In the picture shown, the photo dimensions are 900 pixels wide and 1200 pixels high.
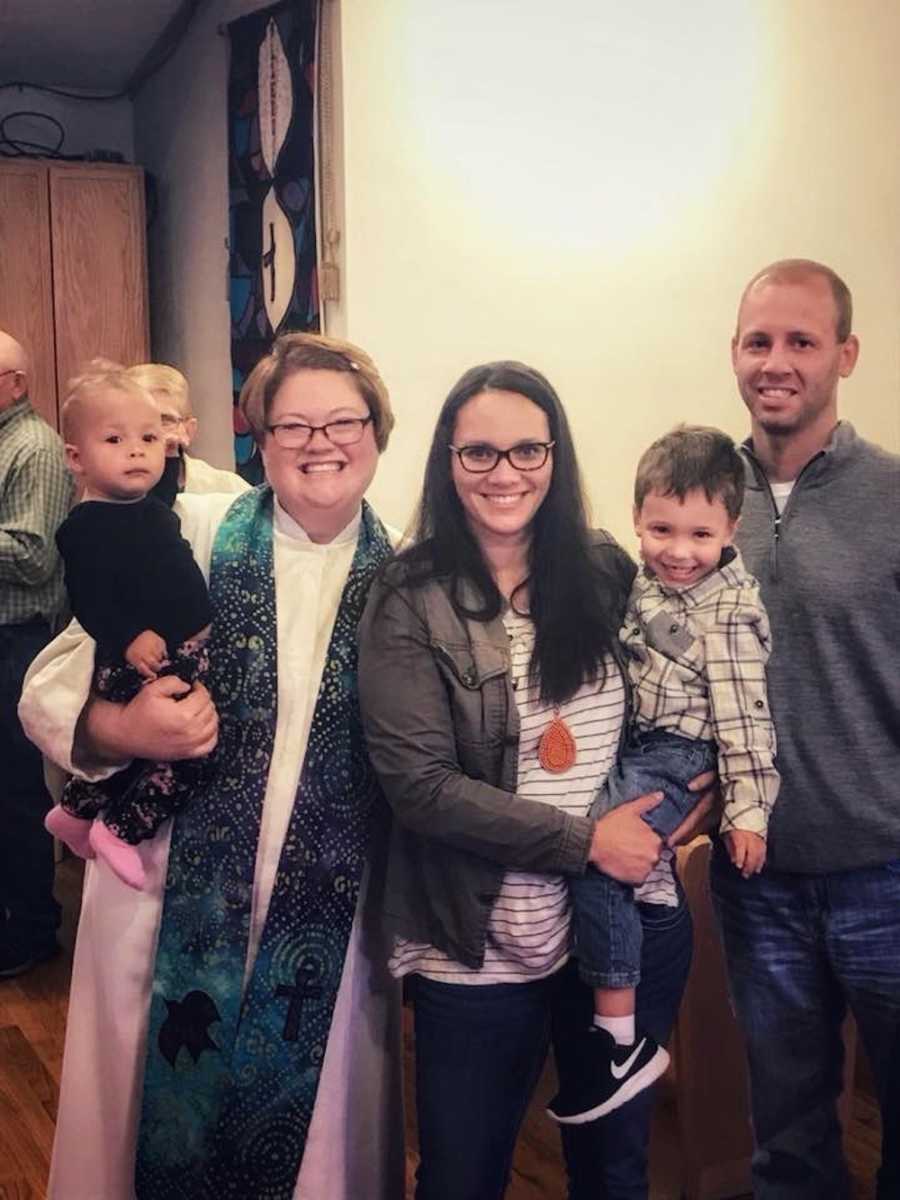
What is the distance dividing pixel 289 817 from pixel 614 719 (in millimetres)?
435

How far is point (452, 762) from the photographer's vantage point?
146cm

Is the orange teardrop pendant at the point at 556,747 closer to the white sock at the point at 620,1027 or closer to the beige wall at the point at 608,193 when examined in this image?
the white sock at the point at 620,1027

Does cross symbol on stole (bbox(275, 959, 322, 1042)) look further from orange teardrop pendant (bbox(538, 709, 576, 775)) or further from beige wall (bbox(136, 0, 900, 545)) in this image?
beige wall (bbox(136, 0, 900, 545))

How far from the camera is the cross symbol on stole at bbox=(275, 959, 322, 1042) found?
163 cm

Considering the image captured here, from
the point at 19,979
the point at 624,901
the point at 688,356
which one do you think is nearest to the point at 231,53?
the point at 688,356

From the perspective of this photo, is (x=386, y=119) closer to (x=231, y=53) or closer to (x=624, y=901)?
(x=231, y=53)

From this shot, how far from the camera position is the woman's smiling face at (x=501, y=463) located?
1.49 metres

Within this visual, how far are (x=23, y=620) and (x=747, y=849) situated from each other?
2.26 m

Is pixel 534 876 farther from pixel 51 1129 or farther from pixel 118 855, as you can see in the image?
pixel 51 1129

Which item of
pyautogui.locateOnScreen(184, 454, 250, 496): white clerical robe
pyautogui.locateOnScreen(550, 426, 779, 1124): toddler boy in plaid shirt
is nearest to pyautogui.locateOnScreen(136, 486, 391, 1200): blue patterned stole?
pyautogui.locateOnScreen(550, 426, 779, 1124): toddler boy in plaid shirt

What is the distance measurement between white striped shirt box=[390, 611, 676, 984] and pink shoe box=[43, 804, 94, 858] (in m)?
0.49

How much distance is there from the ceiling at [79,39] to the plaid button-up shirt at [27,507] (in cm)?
170

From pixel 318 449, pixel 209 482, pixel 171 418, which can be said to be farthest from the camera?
pixel 209 482

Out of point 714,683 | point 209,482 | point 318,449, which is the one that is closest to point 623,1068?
point 714,683
